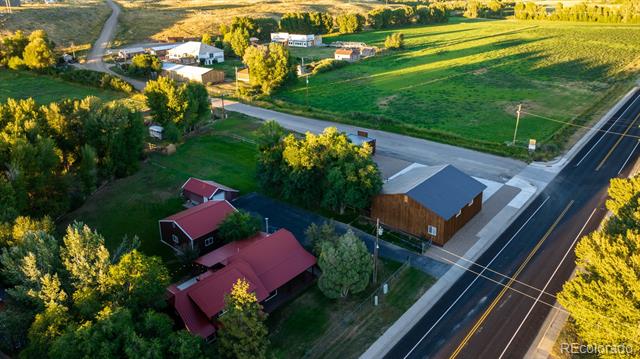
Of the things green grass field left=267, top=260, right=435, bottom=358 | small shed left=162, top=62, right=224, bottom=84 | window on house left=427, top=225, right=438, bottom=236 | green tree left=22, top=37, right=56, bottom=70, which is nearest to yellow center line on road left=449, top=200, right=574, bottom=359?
green grass field left=267, top=260, right=435, bottom=358

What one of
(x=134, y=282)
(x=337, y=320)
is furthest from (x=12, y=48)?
(x=337, y=320)

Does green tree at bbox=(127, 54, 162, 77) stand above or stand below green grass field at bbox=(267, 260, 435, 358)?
above

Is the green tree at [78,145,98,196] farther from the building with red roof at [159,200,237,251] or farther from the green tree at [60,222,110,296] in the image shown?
the green tree at [60,222,110,296]

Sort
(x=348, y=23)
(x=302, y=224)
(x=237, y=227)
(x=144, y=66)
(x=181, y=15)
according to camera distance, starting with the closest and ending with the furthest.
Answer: (x=237, y=227) < (x=302, y=224) < (x=144, y=66) < (x=181, y=15) < (x=348, y=23)

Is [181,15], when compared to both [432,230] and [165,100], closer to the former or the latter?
[165,100]

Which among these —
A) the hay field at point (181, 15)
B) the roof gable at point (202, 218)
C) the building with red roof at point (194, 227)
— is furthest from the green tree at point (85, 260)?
the hay field at point (181, 15)

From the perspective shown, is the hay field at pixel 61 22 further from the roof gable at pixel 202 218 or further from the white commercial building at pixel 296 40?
the roof gable at pixel 202 218
